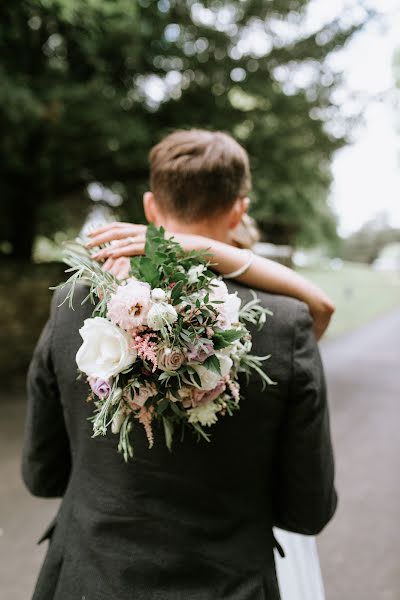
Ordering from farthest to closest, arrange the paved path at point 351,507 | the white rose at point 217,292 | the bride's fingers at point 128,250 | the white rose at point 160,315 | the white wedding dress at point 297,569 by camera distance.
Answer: the paved path at point 351,507
the white wedding dress at point 297,569
the bride's fingers at point 128,250
the white rose at point 217,292
the white rose at point 160,315

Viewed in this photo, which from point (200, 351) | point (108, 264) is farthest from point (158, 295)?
point (108, 264)

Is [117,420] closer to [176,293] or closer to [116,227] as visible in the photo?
[176,293]

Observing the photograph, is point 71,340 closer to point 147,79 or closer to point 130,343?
point 130,343

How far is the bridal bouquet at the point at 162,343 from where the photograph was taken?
103 centimetres

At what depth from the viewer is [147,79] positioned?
7.36m

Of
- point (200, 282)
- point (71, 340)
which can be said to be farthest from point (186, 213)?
point (71, 340)

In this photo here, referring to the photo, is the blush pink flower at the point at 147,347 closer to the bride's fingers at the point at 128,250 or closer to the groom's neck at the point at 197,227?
the bride's fingers at the point at 128,250

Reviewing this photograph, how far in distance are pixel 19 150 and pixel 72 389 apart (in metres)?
6.28

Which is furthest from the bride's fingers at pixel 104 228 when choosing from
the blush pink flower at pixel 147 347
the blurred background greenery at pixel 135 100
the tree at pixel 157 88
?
the tree at pixel 157 88

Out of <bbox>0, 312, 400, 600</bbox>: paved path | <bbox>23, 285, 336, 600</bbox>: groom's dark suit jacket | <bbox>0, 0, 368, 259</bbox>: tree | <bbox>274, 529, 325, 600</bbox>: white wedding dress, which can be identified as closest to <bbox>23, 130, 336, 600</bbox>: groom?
<bbox>23, 285, 336, 600</bbox>: groom's dark suit jacket

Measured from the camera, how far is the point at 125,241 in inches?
49.3

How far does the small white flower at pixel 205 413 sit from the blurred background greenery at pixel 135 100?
479 centimetres

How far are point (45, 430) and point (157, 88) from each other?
678 cm

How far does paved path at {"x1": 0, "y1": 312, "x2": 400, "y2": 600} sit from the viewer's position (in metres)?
3.30
